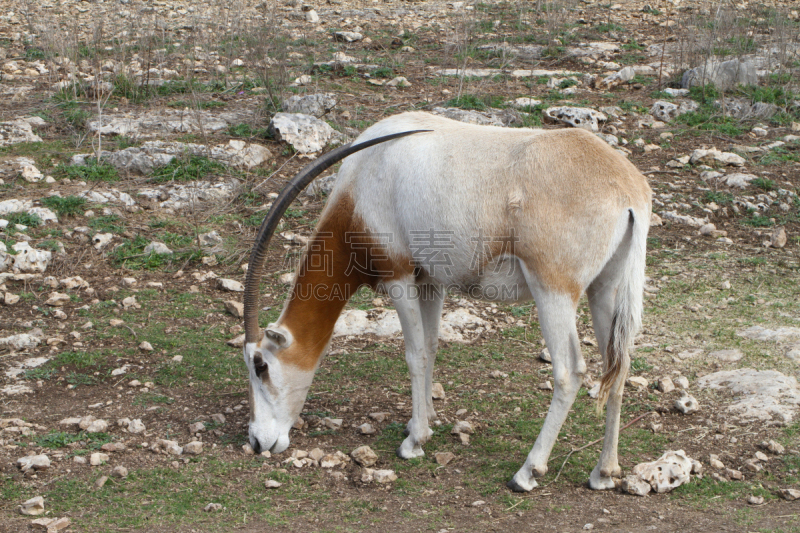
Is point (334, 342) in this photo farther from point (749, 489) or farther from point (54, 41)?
point (54, 41)

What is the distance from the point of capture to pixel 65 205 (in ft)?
24.1

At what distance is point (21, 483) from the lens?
160 inches

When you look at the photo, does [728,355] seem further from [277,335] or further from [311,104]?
[311,104]

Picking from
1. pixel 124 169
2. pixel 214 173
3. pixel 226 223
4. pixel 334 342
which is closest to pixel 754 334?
pixel 334 342

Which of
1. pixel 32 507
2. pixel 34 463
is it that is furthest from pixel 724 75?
pixel 32 507

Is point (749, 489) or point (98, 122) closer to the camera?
point (749, 489)

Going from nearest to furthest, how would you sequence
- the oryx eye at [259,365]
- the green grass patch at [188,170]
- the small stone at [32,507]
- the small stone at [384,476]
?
1. the small stone at [32,507]
2. the small stone at [384,476]
3. the oryx eye at [259,365]
4. the green grass patch at [188,170]

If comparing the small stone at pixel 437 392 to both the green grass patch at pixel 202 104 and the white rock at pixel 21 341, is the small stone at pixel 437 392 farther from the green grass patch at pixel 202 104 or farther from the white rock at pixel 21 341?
the green grass patch at pixel 202 104

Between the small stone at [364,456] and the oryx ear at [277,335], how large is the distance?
774mm

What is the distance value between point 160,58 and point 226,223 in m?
4.41

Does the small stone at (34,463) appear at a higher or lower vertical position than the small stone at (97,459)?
higher

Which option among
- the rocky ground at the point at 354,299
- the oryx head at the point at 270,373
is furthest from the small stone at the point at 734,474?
the oryx head at the point at 270,373

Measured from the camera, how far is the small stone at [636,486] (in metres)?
4.06

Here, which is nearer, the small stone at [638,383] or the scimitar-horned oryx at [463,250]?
the scimitar-horned oryx at [463,250]
